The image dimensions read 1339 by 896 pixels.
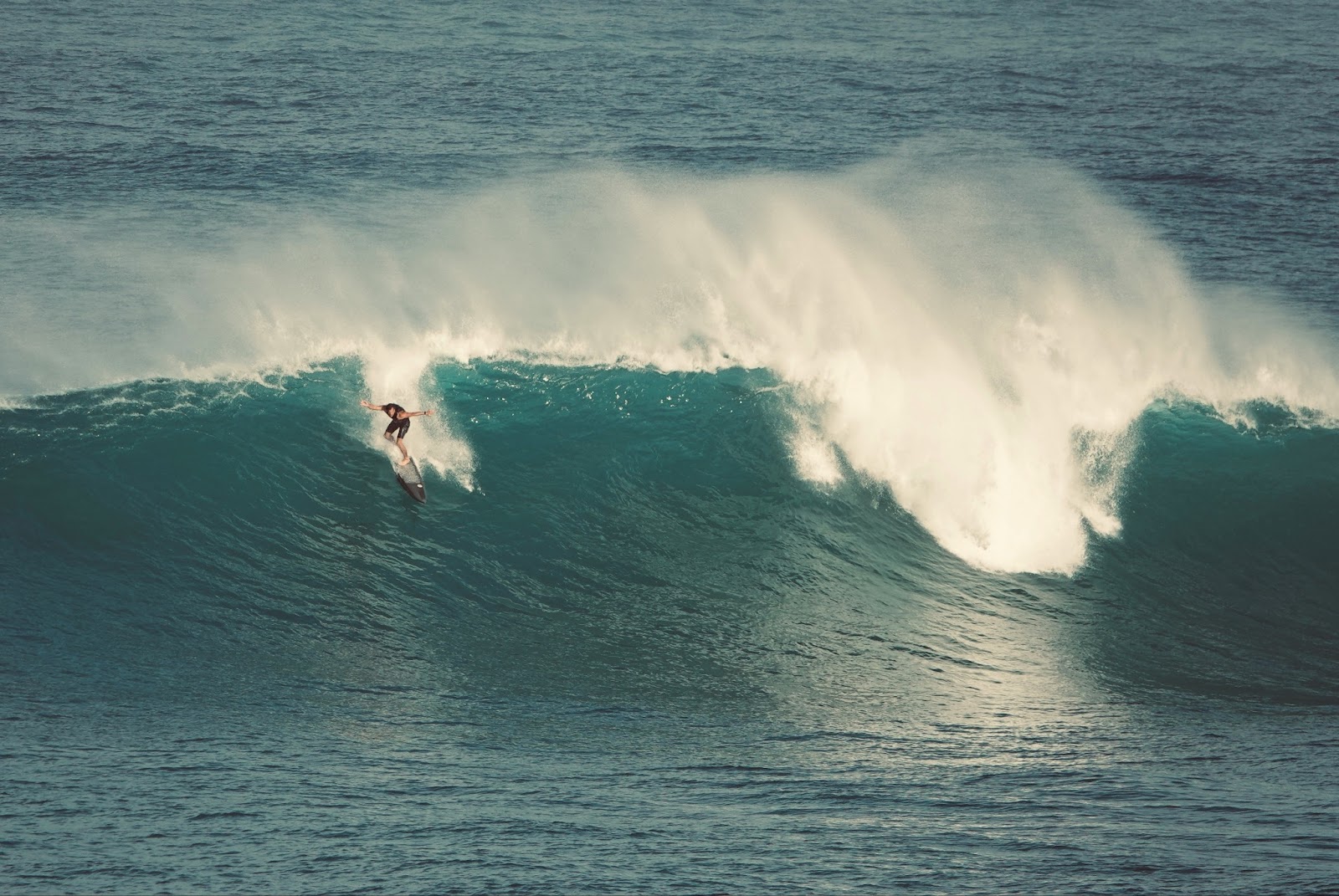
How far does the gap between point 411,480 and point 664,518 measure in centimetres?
323

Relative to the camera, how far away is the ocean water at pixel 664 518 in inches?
422

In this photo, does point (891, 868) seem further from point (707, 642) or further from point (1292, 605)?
point (1292, 605)

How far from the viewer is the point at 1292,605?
16.2m

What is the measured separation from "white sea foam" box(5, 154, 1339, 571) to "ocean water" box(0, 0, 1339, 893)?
0.34 feet

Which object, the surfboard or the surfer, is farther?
the surfer

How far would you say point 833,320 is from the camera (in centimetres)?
2109

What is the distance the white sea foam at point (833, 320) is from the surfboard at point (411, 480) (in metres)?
0.69

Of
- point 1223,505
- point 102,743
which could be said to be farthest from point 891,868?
point 1223,505

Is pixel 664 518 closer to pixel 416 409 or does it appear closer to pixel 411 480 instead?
pixel 411 480

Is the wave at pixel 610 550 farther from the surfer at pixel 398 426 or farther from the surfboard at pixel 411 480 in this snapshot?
the surfer at pixel 398 426

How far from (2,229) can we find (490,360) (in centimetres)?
1533

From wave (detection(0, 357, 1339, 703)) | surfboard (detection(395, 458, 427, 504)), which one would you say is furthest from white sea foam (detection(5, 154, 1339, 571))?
surfboard (detection(395, 458, 427, 504))

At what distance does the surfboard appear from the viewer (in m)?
17.5

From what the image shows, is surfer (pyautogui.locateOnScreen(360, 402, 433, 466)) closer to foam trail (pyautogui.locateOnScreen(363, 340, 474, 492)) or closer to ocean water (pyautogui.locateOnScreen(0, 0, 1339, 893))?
foam trail (pyautogui.locateOnScreen(363, 340, 474, 492))
